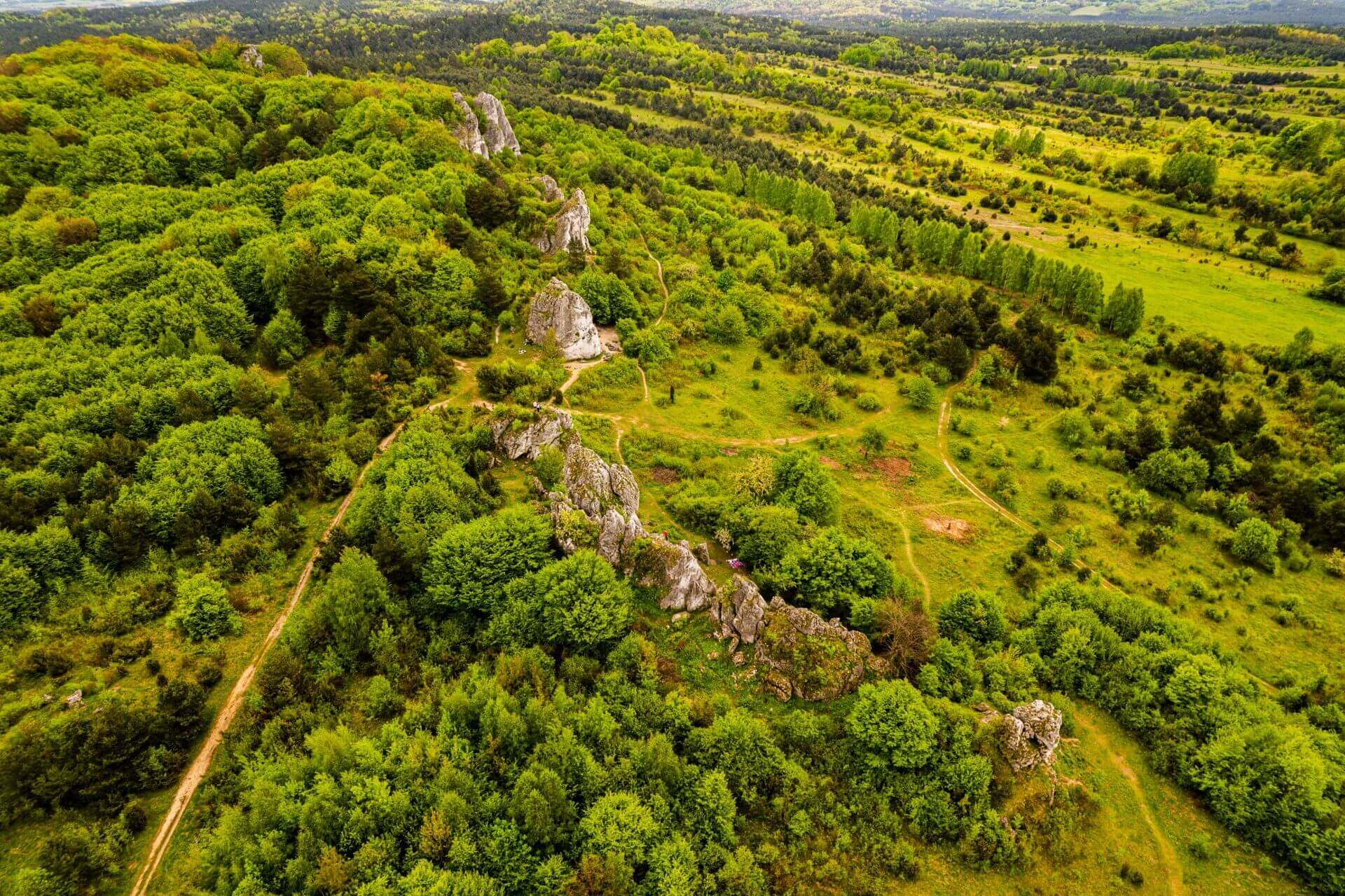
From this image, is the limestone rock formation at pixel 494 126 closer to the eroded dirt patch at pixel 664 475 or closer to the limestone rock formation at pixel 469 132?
the limestone rock formation at pixel 469 132

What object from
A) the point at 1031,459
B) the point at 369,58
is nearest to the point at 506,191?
the point at 1031,459

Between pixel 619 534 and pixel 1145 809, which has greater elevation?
pixel 619 534

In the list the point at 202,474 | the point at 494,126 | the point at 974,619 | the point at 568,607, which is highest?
the point at 494,126

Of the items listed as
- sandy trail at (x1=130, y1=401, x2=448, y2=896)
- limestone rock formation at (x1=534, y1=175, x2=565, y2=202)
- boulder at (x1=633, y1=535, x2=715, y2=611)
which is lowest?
sandy trail at (x1=130, y1=401, x2=448, y2=896)

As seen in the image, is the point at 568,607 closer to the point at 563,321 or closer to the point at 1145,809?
the point at 1145,809

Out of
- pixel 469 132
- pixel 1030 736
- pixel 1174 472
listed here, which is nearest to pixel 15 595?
pixel 1030 736

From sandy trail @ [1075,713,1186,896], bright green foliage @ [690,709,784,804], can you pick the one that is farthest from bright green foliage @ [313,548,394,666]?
sandy trail @ [1075,713,1186,896]

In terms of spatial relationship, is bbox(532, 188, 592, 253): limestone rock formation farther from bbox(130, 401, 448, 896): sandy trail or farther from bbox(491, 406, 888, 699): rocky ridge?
bbox(130, 401, 448, 896): sandy trail

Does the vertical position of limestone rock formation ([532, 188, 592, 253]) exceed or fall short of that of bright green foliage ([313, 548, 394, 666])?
it exceeds it

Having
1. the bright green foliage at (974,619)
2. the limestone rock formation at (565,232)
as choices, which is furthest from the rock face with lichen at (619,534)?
the limestone rock formation at (565,232)
